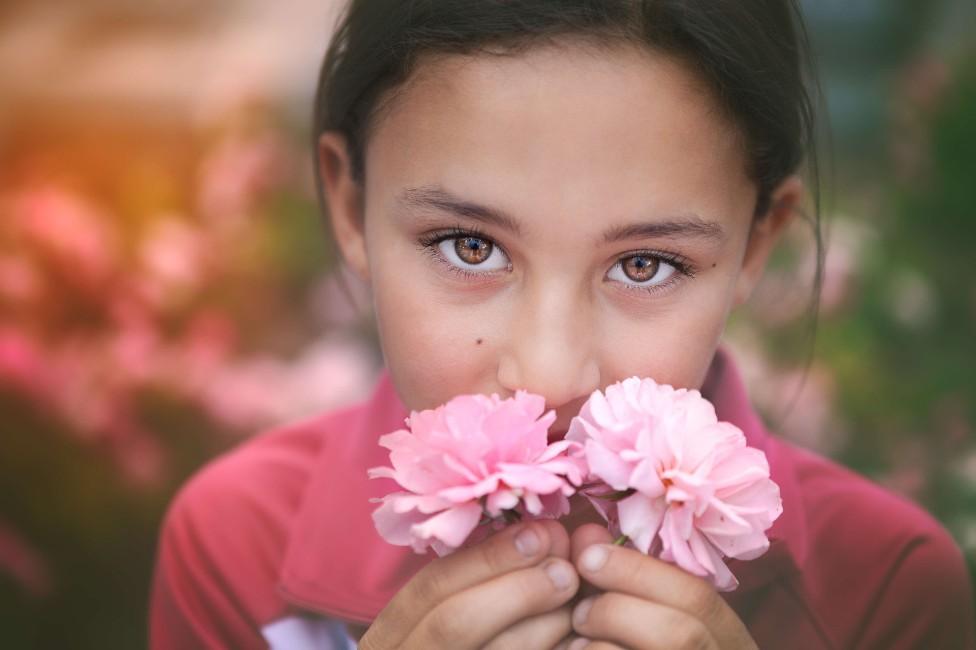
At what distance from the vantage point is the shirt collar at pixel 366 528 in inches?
64.2

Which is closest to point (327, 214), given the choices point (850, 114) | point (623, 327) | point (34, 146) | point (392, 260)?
point (392, 260)

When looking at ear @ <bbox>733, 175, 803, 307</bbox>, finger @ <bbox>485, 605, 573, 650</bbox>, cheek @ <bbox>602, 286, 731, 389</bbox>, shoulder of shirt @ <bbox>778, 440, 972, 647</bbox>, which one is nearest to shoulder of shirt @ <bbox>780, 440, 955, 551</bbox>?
shoulder of shirt @ <bbox>778, 440, 972, 647</bbox>

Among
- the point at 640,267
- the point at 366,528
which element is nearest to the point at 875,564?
the point at 640,267

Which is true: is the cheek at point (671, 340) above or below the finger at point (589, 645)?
above

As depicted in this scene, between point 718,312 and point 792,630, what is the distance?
521 millimetres

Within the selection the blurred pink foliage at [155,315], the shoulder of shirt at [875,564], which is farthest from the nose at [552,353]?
the blurred pink foliage at [155,315]

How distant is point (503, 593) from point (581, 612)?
10cm

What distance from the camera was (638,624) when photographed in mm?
1177

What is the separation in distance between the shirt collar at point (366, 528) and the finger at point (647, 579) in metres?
0.37

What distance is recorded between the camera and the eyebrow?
4.33ft

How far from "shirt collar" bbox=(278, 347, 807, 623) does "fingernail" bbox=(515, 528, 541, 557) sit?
49 centimetres

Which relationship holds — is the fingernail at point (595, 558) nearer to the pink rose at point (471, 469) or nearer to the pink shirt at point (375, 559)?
the pink rose at point (471, 469)

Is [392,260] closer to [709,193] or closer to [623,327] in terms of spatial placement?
[623,327]

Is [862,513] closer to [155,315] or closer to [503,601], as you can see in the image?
[503,601]
